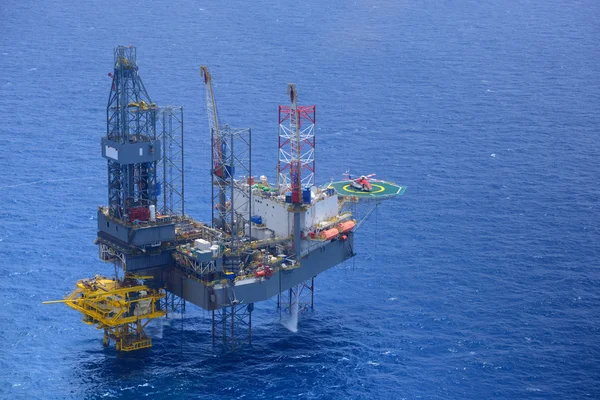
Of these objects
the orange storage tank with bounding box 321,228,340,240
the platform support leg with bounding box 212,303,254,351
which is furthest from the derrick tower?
the orange storage tank with bounding box 321,228,340,240

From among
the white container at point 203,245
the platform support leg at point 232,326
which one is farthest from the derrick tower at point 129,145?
the platform support leg at point 232,326

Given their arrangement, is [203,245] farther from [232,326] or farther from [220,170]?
[220,170]

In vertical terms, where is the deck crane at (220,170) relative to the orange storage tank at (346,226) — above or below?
above

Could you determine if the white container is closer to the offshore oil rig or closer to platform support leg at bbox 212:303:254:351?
the offshore oil rig

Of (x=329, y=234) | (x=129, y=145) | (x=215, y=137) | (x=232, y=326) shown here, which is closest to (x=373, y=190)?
(x=329, y=234)

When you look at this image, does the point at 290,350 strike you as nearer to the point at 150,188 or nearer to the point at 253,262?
the point at 253,262

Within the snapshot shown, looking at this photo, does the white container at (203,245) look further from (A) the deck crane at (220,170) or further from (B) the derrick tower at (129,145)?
(B) the derrick tower at (129,145)
